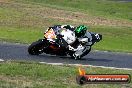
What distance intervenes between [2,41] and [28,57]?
16.5 feet

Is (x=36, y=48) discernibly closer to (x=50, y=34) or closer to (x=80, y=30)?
(x=50, y=34)

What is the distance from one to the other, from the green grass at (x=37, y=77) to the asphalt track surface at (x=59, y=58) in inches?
115

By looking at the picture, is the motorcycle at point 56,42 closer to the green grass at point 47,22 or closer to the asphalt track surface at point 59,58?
the asphalt track surface at point 59,58

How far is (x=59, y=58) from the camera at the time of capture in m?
19.4

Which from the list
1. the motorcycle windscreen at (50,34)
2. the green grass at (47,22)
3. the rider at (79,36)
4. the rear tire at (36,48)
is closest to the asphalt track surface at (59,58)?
the rear tire at (36,48)

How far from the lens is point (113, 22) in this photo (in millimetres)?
53281

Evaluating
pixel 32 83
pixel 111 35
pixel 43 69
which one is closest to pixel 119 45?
pixel 111 35

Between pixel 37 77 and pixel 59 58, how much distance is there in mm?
6355

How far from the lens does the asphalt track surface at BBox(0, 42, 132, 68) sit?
18.4m

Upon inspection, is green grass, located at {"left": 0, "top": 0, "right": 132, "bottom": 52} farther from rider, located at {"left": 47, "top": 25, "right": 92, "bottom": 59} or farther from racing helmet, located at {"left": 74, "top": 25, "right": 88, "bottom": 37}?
racing helmet, located at {"left": 74, "top": 25, "right": 88, "bottom": 37}

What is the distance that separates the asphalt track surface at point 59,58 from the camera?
18.4 meters

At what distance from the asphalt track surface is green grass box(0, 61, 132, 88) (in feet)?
9.62

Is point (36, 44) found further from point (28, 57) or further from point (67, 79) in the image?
point (67, 79)

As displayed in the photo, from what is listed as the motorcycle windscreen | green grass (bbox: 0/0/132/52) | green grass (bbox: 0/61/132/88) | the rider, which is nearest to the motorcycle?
the motorcycle windscreen
